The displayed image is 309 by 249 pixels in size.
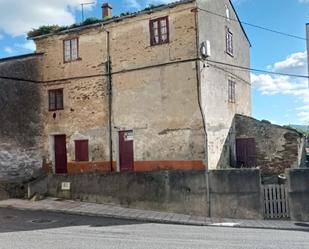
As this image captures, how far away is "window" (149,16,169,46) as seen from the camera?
18.8 meters

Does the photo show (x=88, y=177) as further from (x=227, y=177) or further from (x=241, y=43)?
(x=241, y=43)

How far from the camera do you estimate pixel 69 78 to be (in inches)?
843

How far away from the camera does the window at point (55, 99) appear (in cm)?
2181

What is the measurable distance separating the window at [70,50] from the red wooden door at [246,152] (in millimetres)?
9526

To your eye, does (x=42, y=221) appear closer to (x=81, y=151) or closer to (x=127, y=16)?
(x=81, y=151)

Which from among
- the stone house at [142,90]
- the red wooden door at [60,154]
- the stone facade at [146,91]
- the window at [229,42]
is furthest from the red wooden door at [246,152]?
the red wooden door at [60,154]

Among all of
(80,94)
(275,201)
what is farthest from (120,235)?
(80,94)

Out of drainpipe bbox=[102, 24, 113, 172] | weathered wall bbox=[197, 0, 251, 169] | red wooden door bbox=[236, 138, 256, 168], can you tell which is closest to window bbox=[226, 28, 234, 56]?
weathered wall bbox=[197, 0, 251, 169]

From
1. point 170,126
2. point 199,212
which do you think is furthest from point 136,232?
point 170,126

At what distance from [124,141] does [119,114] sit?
1.32 metres

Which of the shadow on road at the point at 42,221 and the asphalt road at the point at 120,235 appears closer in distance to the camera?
the asphalt road at the point at 120,235

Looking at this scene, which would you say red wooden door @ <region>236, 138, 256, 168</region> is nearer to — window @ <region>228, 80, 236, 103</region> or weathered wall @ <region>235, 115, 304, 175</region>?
weathered wall @ <region>235, 115, 304, 175</region>

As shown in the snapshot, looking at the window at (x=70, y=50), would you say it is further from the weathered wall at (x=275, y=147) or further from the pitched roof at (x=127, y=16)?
the weathered wall at (x=275, y=147)

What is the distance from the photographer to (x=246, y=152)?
67.9 ft
